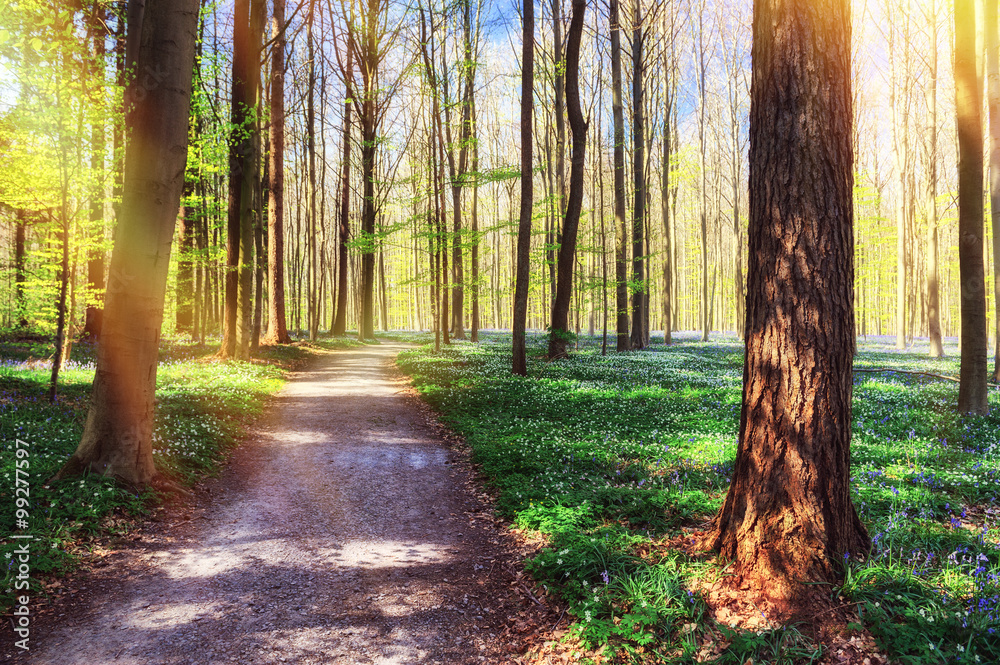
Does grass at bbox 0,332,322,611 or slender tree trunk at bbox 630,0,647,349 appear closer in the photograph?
grass at bbox 0,332,322,611

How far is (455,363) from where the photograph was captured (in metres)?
16.3

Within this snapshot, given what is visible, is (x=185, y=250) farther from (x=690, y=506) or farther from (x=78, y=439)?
(x=690, y=506)

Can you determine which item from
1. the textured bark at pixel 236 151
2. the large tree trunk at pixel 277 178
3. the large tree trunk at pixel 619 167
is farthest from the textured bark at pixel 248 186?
the large tree trunk at pixel 619 167

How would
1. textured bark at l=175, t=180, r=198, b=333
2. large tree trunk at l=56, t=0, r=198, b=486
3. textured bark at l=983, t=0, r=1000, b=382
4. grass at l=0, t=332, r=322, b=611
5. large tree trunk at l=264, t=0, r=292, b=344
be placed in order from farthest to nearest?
large tree trunk at l=264, t=0, r=292, b=344
textured bark at l=175, t=180, r=198, b=333
textured bark at l=983, t=0, r=1000, b=382
large tree trunk at l=56, t=0, r=198, b=486
grass at l=0, t=332, r=322, b=611

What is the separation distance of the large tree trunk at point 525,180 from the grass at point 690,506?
261 cm

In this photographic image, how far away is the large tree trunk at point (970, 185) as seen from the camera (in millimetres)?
7711

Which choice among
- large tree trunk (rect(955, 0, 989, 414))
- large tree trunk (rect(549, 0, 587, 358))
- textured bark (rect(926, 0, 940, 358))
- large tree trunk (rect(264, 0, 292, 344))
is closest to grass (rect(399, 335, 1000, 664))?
large tree trunk (rect(955, 0, 989, 414))

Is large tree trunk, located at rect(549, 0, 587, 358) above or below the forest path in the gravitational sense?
above

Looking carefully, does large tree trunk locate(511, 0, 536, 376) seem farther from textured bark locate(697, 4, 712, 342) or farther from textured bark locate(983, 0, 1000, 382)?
textured bark locate(697, 4, 712, 342)

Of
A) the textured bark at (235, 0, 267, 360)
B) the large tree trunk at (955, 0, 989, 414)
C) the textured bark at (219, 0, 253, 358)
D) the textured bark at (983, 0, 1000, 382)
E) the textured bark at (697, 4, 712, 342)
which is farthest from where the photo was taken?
the textured bark at (697, 4, 712, 342)

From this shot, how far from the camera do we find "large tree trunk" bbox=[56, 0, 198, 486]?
520 cm

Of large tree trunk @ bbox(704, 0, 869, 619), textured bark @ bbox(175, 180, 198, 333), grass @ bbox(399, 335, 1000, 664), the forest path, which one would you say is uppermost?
textured bark @ bbox(175, 180, 198, 333)

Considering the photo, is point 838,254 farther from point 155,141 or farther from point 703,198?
point 703,198

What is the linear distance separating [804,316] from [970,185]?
7.65 meters
